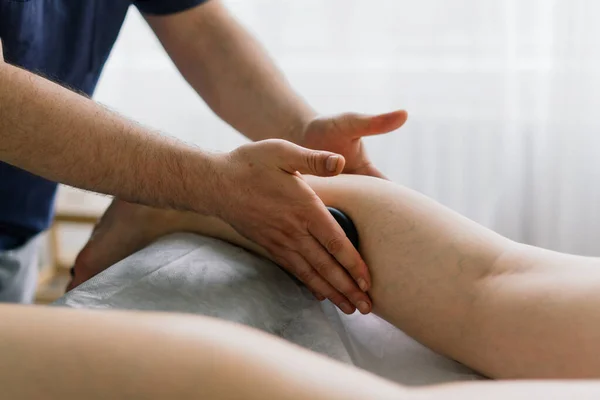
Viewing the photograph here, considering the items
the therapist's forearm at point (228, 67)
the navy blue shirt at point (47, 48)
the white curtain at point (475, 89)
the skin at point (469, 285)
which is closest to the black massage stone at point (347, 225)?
the skin at point (469, 285)

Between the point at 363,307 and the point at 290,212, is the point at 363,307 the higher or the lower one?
the lower one

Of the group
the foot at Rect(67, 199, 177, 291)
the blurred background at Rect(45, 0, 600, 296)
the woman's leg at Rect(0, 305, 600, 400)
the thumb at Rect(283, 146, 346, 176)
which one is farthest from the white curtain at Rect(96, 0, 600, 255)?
the woman's leg at Rect(0, 305, 600, 400)

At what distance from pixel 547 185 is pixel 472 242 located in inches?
60.7

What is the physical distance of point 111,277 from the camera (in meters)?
0.92

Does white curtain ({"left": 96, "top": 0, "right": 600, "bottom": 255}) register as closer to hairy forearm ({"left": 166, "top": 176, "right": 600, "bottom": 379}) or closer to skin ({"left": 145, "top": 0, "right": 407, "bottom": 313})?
skin ({"left": 145, "top": 0, "right": 407, "bottom": 313})

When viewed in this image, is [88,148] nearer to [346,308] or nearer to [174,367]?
[346,308]

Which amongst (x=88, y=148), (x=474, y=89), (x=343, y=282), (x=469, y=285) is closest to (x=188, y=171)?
(x=88, y=148)

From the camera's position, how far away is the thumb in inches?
38.5

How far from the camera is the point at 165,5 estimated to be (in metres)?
1.48

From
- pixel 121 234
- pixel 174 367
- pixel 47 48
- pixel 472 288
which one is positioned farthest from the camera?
pixel 47 48

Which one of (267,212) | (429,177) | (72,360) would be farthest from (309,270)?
(429,177)

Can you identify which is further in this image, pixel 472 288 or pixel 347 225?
pixel 347 225

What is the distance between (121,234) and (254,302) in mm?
341

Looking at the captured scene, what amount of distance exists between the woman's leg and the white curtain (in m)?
1.89
